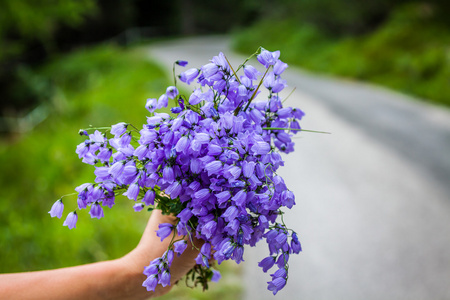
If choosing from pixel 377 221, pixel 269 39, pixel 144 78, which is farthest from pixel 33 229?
pixel 269 39

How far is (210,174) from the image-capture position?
3.95 feet

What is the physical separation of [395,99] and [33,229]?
746 centimetres

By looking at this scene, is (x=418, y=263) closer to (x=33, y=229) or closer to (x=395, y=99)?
(x=33, y=229)

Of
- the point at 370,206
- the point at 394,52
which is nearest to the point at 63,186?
the point at 370,206

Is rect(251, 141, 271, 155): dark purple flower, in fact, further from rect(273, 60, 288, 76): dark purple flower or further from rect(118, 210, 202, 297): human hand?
rect(118, 210, 202, 297): human hand

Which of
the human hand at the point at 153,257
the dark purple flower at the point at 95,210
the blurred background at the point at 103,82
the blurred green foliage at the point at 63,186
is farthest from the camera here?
the blurred background at the point at 103,82

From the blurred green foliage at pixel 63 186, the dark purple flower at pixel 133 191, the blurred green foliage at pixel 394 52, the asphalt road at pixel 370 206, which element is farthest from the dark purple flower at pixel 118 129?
the blurred green foliage at pixel 394 52

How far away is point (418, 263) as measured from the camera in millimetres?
3873

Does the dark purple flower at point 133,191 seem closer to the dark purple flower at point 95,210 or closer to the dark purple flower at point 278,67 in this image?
the dark purple flower at point 95,210

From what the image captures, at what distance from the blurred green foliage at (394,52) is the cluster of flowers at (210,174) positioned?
790 centimetres

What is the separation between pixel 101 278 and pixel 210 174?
64cm

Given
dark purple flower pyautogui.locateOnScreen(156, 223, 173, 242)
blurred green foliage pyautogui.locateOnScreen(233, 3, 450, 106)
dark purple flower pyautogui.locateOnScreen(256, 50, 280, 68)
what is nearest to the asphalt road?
blurred green foliage pyautogui.locateOnScreen(233, 3, 450, 106)

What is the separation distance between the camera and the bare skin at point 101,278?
4.64ft

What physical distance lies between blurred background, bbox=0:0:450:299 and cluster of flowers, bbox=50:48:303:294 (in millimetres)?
2246
